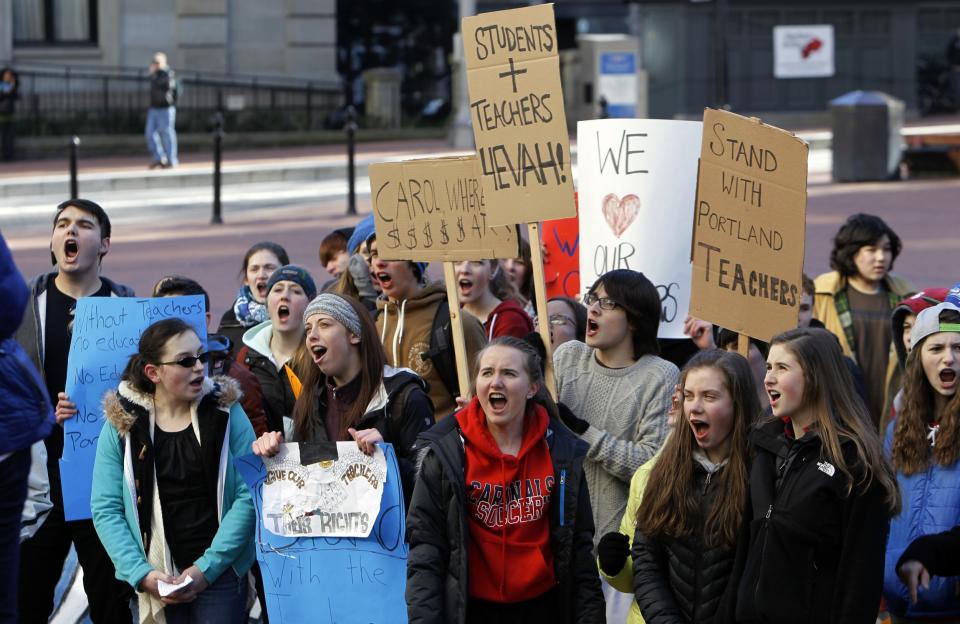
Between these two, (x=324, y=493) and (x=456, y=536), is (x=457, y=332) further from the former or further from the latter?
(x=456, y=536)

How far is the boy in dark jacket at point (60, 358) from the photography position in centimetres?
611

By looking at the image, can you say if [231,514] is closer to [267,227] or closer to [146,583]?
[146,583]

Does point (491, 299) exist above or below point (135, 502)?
above

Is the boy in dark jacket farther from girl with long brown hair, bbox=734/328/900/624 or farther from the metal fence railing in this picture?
the metal fence railing

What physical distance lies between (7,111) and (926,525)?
22.4m

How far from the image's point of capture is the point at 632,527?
5.11 m

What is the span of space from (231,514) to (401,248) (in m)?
1.48

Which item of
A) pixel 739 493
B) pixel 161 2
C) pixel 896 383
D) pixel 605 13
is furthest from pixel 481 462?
pixel 605 13

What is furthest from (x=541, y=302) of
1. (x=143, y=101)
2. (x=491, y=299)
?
(x=143, y=101)

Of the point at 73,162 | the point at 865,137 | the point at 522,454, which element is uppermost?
the point at 865,137

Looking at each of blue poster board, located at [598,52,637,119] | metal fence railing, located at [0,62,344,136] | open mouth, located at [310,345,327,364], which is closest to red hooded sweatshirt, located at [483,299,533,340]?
open mouth, located at [310,345,327,364]

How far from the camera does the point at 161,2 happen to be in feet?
→ 96.9

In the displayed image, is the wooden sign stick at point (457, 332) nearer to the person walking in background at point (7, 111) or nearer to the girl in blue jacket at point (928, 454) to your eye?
the girl in blue jacket at point (928, 454)

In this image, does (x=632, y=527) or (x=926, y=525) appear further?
(x=926, y=525)
